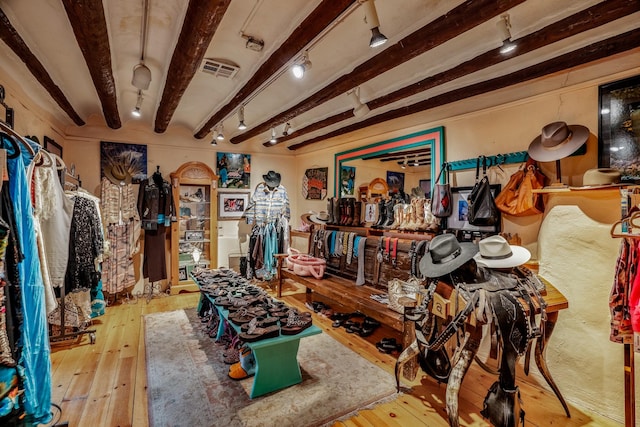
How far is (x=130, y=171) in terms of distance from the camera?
5066 mm

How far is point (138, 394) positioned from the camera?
2510 millimetres

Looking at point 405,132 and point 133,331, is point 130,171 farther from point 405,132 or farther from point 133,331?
point 405,132

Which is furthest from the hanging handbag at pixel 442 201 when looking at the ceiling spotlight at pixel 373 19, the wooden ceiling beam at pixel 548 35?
the ceiling spotlight at pixel 373 19

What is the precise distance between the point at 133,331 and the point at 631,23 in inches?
211

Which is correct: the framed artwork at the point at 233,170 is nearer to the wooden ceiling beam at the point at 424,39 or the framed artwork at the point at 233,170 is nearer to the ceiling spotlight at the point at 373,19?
the wooden ceiling beam at the point at 424,39

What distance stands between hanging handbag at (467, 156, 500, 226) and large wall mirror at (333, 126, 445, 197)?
58cm

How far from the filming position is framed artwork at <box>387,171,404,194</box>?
429cm

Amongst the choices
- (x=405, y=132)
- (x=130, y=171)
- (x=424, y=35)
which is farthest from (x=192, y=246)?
(x=424, y=35)

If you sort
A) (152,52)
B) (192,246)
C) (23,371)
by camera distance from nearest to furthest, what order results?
1. (23,371)
2. (152,52)
3. (192,246)

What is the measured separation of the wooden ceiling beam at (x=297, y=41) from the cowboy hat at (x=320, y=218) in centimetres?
234

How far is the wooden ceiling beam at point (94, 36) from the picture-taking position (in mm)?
1806

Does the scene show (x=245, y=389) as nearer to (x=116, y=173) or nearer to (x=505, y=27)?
(x=505, y=27)

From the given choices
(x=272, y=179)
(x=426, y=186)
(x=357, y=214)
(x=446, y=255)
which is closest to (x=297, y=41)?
(x=446, y=255)

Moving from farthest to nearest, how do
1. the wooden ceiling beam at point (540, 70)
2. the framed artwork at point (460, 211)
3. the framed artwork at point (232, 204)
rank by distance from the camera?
the framed artwork at point (232, 204) → the framed artwork at point (460, 211) → the wooden ceiling beam at point (540, 70)
